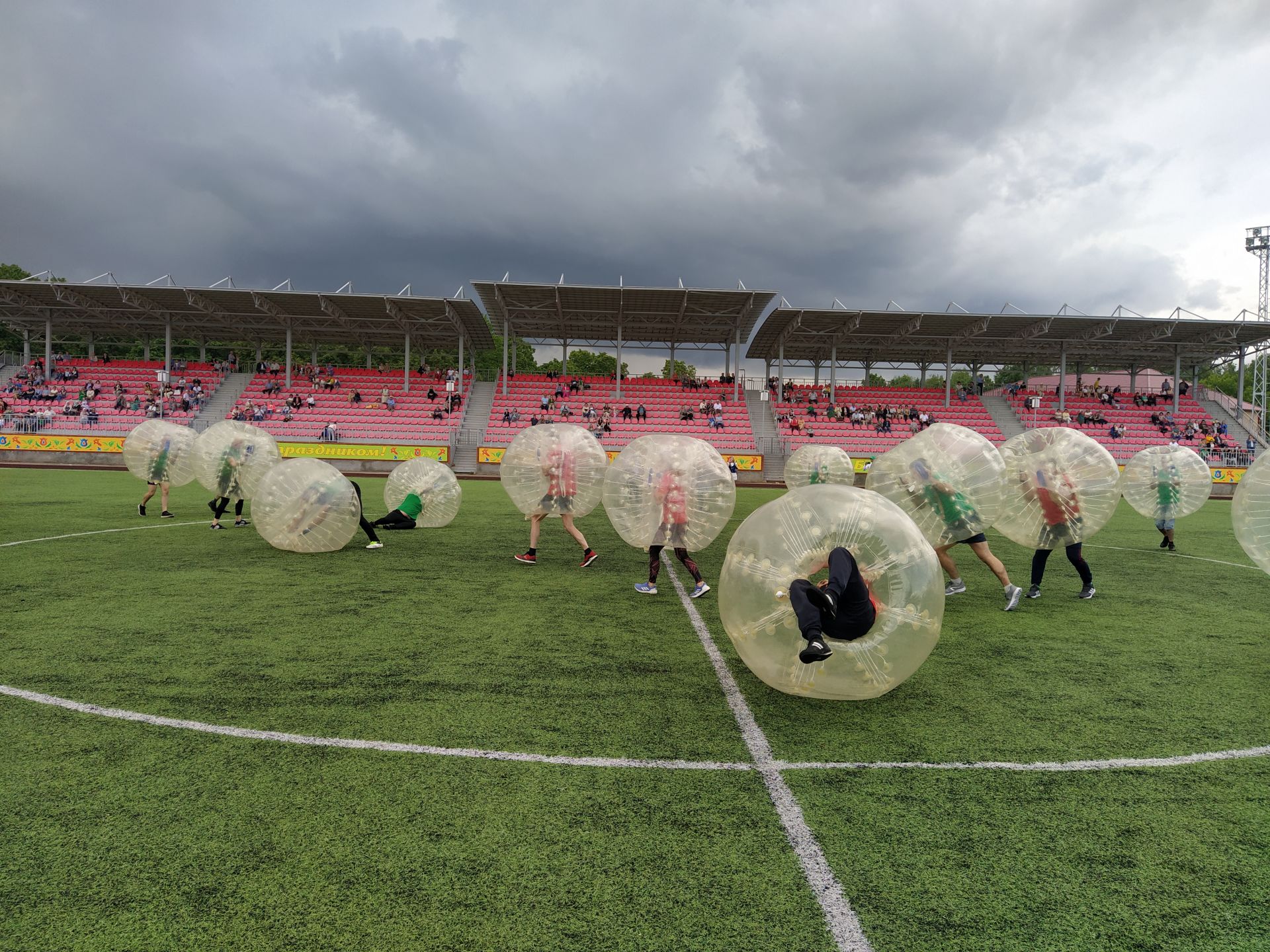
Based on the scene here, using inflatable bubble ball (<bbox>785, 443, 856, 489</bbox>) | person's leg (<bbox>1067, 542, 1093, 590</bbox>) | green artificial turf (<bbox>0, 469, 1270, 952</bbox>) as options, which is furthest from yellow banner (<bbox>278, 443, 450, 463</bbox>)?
person's leg (<bbox>1067, 542, 1093, 590</bbox>)

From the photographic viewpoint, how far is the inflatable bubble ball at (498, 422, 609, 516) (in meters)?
8.16

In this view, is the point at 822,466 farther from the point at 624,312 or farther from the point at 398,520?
the point at 624,312

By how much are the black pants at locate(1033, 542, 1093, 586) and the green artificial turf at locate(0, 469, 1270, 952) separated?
3.10 feet

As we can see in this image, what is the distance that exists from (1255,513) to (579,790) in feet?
19.7

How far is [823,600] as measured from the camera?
12.2 ft

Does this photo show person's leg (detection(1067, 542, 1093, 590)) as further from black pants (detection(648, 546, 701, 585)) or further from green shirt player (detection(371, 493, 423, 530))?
green shirt player (detection(371, 493, 423, 530))

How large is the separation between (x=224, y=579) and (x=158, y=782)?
4.99m

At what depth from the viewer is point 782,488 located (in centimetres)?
2845

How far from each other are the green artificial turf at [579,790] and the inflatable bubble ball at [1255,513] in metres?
0.93

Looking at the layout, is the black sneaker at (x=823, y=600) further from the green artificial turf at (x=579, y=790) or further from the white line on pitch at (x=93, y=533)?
the white line on pitch at (x=93, y=533)

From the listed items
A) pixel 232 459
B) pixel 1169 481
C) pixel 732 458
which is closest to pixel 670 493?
pixel 232 459

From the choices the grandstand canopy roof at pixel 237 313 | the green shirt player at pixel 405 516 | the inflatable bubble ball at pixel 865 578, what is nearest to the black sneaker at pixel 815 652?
the inflatable bubble ball at pixel 865 578

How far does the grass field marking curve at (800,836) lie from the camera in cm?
238

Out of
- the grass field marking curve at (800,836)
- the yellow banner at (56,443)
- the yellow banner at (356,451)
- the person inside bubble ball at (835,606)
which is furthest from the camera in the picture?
the yellow banner at (356,451)
